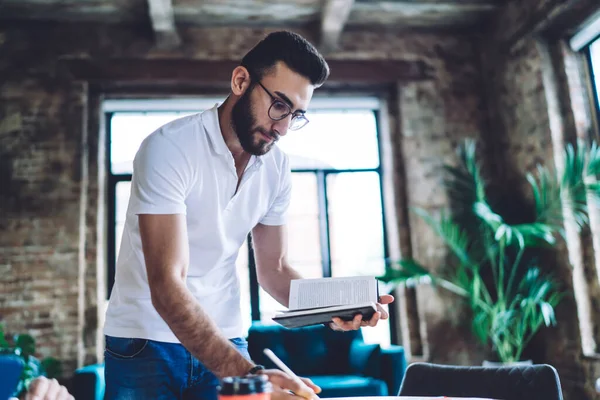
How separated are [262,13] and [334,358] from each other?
9.36ft

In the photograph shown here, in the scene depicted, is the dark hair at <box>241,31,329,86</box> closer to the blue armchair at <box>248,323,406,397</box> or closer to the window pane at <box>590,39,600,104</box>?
the blue armchair at <box>248,323,406,397</box>

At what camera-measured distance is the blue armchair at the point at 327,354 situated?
3.70 meters

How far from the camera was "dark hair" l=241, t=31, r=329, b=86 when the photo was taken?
5.27 feet

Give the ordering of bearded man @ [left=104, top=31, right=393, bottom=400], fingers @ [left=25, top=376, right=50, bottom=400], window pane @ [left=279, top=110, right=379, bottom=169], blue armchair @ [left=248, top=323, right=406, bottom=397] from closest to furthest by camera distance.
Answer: fingers @ [left=25, top=376, right=50, bottom=400]
bearded man @ [left=104, top=31, right=393, bottom=400]
blue armchair @ [left=248, top=323, right=406, bottom=397]
window pane @ [left=279, top=110, right=379, bottom=169]

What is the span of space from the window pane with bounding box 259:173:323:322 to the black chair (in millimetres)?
3079

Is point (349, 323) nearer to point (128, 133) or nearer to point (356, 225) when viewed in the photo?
point (356, 225)

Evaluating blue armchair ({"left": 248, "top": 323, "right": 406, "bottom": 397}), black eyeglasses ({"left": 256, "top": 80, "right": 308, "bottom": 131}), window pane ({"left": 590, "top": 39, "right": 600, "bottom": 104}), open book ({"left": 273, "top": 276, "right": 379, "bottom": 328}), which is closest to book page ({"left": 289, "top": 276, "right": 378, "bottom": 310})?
open book ({"left": 273, "top": 276, "right": 379, "bottom": 328})

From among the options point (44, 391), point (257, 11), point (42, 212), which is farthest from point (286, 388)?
point (257, 11)

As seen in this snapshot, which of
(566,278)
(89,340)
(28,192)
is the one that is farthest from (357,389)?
(28,192)

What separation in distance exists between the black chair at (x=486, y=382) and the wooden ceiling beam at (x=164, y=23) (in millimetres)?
3471

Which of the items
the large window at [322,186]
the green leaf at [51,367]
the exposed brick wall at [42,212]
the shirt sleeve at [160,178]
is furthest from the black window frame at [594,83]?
the green leaf at [51,367]

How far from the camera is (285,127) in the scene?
1668mm

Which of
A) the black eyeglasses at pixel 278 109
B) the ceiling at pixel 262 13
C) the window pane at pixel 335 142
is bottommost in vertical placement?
the black eyeglasses at pixel 278 109

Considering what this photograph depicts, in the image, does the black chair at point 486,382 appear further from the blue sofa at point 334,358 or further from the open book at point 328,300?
the blue sofa at point 334,358
